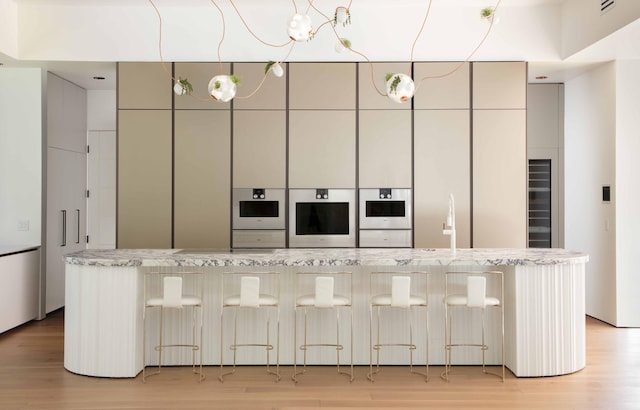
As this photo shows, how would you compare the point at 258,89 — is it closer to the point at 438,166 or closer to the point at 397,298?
the point at 438,166

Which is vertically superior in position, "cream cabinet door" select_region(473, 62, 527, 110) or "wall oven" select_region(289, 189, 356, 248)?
"cream cabinet door" select_region(473, 62, 527, 110)

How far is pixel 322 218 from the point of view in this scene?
21.2 ft

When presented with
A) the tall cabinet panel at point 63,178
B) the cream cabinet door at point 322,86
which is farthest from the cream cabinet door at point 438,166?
the tall cabinet panel at point 63,178

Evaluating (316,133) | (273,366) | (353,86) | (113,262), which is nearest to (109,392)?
(113,262)

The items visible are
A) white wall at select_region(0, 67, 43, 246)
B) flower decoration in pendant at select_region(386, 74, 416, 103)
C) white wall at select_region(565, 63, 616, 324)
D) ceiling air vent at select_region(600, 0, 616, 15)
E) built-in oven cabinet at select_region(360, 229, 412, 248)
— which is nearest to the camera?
flower decoration in pendant at select_region(386, 74, 416, 103)

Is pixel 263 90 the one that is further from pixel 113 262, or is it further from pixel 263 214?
pixel 113 262

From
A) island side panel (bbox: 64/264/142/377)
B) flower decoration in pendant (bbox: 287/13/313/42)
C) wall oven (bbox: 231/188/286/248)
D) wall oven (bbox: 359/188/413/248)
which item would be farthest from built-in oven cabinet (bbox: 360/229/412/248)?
flower decoration in pendant (bbox: 287/13/313/42)

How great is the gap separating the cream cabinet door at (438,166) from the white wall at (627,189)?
5.39 ft

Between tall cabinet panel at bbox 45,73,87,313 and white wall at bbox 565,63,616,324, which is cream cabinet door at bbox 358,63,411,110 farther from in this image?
tall cabinet panel at bbox 45,73,87,313

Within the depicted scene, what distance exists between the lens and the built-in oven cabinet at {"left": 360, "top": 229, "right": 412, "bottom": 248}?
21.1 feet

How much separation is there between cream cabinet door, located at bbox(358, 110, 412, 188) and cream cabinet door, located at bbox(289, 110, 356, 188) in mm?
108

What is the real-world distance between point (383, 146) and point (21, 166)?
4091 millimetres

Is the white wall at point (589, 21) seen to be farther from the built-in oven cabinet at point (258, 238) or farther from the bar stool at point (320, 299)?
the built-in oven cabinet at point (258, 238)

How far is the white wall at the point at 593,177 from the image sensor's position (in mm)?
6570
